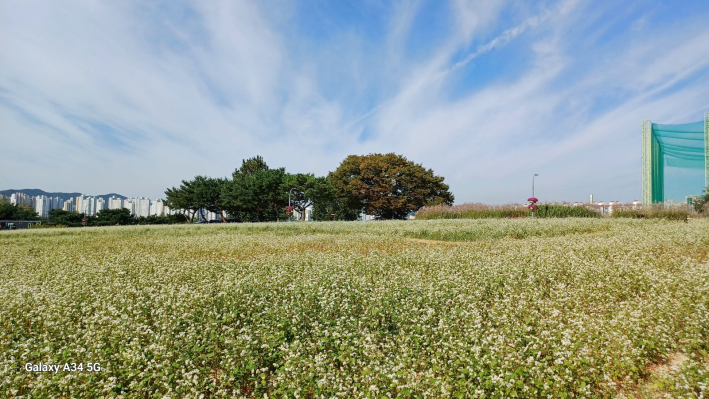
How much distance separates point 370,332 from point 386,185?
4482cm

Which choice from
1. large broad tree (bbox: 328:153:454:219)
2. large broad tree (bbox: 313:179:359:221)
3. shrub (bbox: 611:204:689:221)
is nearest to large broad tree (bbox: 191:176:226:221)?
large broad tree (bbox: 313:179:359:221)

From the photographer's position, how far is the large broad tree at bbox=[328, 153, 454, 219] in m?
49.3

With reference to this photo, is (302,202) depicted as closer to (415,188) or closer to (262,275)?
(415,188)

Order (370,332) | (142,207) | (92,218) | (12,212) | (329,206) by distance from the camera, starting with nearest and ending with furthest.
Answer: (370,332)
(329,206)
(92,218)
(12,212)
(142,207)

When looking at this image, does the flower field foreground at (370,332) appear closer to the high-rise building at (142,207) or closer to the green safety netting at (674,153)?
the green safety netting at (674,153)

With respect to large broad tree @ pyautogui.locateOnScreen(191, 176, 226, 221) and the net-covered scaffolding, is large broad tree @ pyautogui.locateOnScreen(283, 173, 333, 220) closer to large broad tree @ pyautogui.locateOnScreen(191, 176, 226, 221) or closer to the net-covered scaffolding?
large broad tree @ pyautogui.locateOnScreen(191, 176, 226, 221)

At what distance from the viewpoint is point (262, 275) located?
24.0 ft

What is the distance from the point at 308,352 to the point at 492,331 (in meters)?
2.35

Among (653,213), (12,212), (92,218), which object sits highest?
(653,213)

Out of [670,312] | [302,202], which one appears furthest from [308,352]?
[302,202]

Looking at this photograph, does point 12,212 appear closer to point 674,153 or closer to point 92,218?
point 92,218

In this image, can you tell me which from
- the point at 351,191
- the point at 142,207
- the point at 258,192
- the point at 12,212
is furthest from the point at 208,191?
the point at 142,207

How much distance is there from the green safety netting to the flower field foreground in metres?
29.9

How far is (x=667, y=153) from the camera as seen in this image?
102ft
